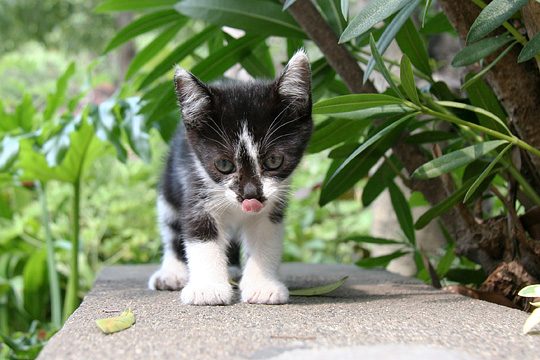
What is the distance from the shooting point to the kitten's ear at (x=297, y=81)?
76.7 inches

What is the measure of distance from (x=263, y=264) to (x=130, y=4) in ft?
3.59

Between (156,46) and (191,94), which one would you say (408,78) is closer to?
(191,94)

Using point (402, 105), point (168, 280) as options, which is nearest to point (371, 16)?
point (402, 105)

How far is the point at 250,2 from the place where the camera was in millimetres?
2287

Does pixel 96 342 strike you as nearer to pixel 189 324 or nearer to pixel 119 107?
pixel 189 324

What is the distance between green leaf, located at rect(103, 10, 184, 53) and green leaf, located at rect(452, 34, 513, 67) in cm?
119

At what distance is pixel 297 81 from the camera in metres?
1.96

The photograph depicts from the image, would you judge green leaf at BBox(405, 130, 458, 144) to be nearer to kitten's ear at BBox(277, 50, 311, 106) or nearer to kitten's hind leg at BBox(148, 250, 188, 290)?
kitten's ear at BBox(277, 50, 311, 106)

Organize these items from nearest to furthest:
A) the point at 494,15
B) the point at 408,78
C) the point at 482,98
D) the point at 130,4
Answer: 1. the point at 494,15
2. the point at 408,78
3. the point at 482,98
4. the point at 130,4

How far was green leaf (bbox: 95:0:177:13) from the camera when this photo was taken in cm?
248

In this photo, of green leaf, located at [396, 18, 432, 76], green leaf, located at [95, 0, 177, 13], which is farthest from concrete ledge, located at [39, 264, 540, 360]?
green leaf, located at [95, 0, 177, 13]

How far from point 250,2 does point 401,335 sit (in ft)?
4.29

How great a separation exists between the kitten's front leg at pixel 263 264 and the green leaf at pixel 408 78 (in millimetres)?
650

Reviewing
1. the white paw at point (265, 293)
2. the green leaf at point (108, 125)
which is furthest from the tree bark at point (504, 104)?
the green leaf at point (108, 125)
